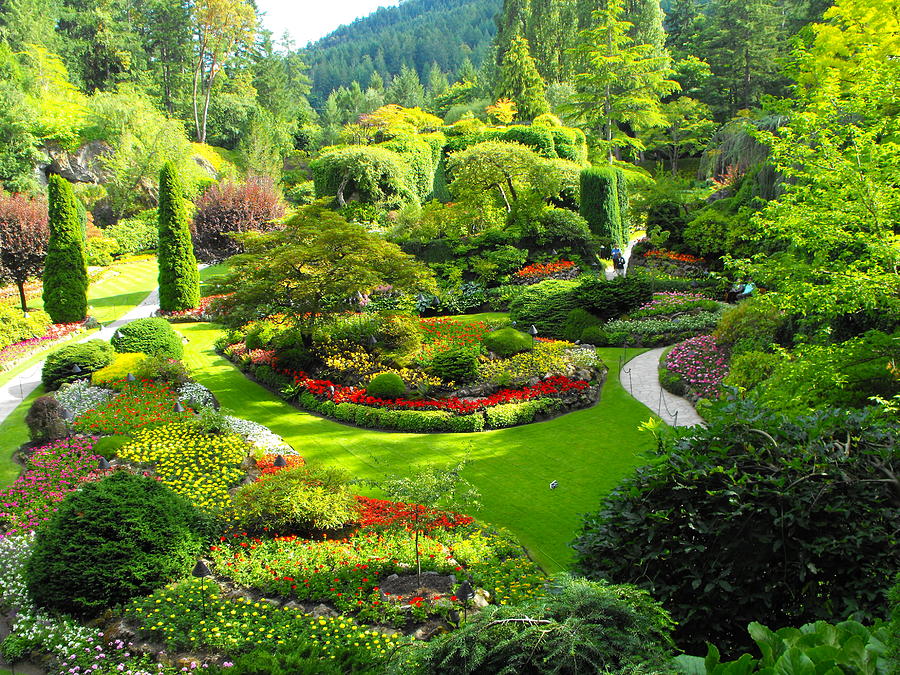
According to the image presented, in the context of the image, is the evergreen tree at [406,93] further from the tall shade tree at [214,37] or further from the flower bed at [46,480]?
the flower bed at [46,480]

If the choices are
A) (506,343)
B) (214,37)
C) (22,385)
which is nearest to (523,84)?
(214,37)

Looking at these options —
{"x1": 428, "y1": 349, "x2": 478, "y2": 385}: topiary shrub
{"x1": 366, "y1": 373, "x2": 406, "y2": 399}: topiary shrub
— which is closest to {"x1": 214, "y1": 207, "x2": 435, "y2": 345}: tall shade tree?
{"x1": 428, "y1": 349, "x2": 478, "y2": 385}: topiary shrub

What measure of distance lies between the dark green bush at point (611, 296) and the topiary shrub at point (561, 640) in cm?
1619

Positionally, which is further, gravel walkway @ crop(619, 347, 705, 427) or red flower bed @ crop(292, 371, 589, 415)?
red flower bed @ crop(292, 371, 589, 415)

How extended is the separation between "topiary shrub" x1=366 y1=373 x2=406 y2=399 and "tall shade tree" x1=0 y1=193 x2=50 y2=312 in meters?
15.8

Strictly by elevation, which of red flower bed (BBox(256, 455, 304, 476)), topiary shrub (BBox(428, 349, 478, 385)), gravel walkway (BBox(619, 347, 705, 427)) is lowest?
gravel walkway (BBox(619, 347, 705, 427))

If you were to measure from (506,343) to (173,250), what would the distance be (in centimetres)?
1352

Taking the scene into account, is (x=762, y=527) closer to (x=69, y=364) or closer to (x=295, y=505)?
(x=295, y=505)

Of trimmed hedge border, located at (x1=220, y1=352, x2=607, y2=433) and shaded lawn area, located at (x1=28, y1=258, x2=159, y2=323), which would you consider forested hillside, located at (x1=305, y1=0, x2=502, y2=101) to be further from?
trimmed hedge border, located at (x1=220, y1=352, x2=607, y2=433)

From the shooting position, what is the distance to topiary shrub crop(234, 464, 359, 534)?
922cm

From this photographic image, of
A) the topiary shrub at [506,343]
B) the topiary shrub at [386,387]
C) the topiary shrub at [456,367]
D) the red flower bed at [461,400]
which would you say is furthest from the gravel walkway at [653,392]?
the topiary shrub at [386,387]

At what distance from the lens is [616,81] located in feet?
133

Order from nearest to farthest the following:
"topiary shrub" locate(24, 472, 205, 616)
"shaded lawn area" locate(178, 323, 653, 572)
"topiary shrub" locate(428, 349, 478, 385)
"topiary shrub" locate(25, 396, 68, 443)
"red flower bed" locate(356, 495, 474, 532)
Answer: "topiary shrub" locate(24, 472, 205, 616) → "red flower bed" locate(356, 495, 474, 532) → "shaded lawn area" locate(178, 323, 653, 572) → "topiary shrub" locate(25, 396, 68, 443) → "topiary shrub" locate(428, 349, 478, 385)

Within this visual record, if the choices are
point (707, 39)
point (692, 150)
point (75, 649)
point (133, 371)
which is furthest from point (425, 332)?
point (707, 39)
